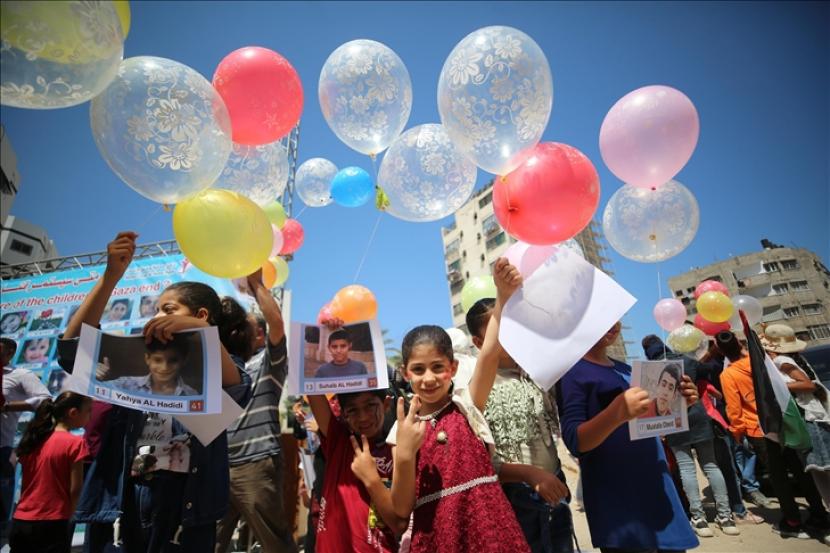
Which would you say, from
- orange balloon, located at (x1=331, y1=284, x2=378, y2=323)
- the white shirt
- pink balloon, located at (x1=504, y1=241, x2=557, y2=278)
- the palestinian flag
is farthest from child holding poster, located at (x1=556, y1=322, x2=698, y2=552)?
the white shirt

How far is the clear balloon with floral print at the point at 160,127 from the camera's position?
63.9 inches

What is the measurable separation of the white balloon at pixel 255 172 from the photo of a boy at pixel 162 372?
1.34m

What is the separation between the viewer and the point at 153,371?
1.44 metres

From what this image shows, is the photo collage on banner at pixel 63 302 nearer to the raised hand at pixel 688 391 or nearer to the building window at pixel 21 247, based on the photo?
the raised hand at pixel 688 391

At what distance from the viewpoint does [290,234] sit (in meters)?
3.93

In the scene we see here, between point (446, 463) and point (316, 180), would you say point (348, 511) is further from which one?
point (316, 180)

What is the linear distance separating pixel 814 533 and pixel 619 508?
3.07 meters

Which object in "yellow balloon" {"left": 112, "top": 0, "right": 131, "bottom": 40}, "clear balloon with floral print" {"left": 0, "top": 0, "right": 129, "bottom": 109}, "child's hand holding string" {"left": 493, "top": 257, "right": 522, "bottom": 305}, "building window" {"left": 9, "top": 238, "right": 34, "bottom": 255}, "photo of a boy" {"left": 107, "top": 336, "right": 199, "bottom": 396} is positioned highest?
"building window" {"left": 9, "top": 238, "right": 34, "bottom": 255}

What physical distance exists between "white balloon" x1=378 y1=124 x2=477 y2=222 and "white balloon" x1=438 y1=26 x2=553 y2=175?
2.25ft

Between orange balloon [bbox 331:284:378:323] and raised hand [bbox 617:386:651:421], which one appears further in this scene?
A: orange balloon [bbox 331:284:378:323]

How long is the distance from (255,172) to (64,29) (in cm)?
146

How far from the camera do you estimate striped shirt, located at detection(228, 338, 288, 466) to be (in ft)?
7.21

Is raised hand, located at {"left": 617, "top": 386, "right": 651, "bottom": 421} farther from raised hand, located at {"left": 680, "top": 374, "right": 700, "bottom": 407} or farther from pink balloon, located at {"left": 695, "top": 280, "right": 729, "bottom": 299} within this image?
pink balloon, located at {"left": 695, "top": 280, "right": 729, "bottom": 299}

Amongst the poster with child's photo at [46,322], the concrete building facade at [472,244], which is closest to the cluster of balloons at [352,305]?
the poster with child's photo at [46,322]
